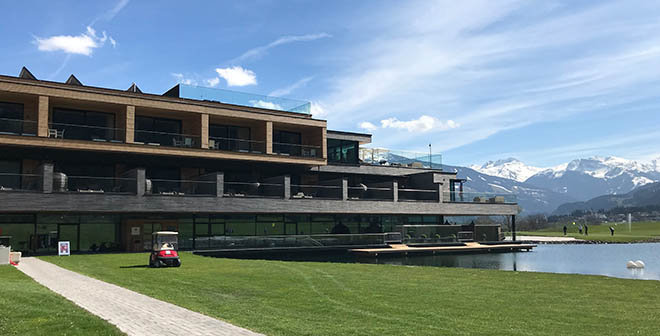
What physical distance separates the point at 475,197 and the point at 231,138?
24838 millimetres

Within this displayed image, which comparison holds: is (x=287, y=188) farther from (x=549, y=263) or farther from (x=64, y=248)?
(x=549, y=263)

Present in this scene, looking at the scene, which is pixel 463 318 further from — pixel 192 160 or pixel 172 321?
pixel 192 160

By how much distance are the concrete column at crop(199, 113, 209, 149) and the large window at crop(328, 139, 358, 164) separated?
1393 centimetres

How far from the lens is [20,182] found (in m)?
34.5

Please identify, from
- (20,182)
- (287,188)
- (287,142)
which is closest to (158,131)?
(20,182)

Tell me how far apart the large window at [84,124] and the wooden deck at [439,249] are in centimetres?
1892

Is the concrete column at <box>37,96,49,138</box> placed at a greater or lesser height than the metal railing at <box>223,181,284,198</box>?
greater

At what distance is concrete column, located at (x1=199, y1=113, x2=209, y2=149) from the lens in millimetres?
40000

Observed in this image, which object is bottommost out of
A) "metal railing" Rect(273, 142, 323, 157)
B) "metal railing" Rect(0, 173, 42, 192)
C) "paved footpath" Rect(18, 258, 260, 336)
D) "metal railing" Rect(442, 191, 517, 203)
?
"paved footpath" Rect(18, 258, 260, 336)

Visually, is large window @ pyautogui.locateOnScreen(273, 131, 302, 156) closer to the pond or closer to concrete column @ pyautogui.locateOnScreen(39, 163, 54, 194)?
the pond

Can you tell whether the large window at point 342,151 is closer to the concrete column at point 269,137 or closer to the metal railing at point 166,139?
the concrete column at point 269,137

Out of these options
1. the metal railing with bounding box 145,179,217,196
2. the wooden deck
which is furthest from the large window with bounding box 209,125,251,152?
the wooden deck

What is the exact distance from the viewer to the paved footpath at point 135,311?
1014 centimetres

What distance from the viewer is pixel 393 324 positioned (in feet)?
36.8
